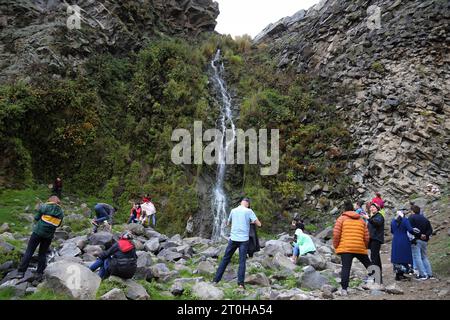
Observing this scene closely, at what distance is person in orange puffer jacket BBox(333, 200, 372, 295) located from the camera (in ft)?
26.1

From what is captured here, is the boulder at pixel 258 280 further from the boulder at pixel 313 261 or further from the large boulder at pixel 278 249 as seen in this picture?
the large boulder at pixel 278 249

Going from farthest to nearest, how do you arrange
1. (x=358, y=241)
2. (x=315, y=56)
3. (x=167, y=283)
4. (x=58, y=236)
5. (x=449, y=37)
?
1. (x=315, y=56)
2. (x=449, y=37)
3. (x=58, y=236)
4. (x=167, y=283)
5. (x=358, y=241)

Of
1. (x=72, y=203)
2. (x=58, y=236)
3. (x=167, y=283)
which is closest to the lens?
(x=167, y=283)

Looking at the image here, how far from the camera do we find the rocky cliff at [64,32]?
21.9 m

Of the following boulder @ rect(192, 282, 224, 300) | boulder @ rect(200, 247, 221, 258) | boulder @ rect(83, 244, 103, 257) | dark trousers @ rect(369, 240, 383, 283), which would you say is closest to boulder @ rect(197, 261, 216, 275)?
boulder @ rect(192, 282, 224, 300)

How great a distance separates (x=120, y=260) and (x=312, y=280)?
447cm

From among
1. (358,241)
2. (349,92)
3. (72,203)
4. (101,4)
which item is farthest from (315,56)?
(358,241)

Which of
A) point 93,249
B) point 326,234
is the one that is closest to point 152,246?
point 93,249

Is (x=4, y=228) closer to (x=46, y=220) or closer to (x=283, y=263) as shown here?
(x=46, y=220)

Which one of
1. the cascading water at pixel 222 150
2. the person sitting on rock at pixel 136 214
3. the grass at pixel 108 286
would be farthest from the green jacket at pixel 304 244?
the person sitting on rock at pixel 136 214

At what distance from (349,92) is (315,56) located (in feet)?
19.4

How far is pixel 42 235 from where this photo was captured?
837cm

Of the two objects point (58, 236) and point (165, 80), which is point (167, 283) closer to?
point (58, 236)

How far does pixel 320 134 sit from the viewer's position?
74.3 ft
